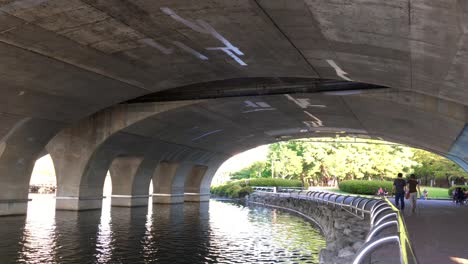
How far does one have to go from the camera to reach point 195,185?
145 feet

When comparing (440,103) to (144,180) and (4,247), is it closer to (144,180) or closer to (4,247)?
(4,247)

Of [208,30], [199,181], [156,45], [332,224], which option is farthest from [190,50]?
[199,181]

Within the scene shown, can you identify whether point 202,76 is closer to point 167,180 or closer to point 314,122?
point 314,122

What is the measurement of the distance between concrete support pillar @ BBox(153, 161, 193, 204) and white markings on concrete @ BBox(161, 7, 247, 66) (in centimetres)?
2393

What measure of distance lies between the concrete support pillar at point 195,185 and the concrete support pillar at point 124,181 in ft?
37.0

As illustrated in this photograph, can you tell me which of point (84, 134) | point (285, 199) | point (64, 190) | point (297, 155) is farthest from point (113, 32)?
point (297, 155)

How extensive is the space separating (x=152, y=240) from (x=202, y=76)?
6.43 metres

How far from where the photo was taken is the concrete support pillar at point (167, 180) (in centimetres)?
3784

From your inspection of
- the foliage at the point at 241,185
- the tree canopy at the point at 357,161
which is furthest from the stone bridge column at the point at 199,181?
the tree canopy at the point at 357,161

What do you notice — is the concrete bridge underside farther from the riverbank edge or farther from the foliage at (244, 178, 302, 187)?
the foliage at (244, 178, 302, 187)

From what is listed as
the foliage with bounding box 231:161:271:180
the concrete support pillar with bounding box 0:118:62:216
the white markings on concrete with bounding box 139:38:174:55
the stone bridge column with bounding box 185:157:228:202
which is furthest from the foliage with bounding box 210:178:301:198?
the white markings on concrete with bounding box 139:38:174:55

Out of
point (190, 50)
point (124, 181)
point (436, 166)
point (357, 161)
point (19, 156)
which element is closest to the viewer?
point (190, 50)

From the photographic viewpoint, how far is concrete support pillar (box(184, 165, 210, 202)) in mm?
43625

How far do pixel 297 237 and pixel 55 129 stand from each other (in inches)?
508
